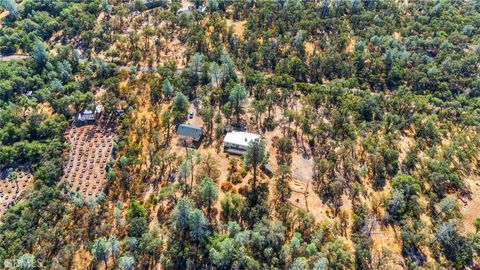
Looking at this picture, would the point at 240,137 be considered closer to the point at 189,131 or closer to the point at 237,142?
the point at 237,142

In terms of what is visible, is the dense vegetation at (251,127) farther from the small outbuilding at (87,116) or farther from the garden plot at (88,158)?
the small outbuilding at (87,116)

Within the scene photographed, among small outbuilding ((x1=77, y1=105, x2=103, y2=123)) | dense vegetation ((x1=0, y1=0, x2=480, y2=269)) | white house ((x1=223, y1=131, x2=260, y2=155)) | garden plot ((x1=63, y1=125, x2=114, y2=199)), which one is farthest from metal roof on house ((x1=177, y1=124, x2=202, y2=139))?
small outbuilding ((x1=77, y1=105, x2=103, y2=123))

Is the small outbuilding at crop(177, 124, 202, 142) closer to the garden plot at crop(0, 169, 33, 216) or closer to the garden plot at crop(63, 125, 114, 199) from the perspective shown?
the garden plot at crop(63, 125, 114, 199)

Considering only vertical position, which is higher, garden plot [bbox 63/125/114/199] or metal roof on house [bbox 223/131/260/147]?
metal roof on house [bbox 223/131/260/147]

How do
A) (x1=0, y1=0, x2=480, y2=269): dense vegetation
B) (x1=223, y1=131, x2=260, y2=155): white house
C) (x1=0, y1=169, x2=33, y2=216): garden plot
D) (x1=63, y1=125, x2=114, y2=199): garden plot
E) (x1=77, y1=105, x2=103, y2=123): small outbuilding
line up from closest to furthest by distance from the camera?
(x1=0, y1=0, x2=480, y2=269): dense vegetation → (x1=0, y1=169, x2=33, y2=216): garden plot → (x1=63, y1=125, x2=114, y2=199): garden plot → (x1=223, y1=131, x2=260, y2=155): white house → (x1=77, y1=105, x2=103, y2=123): small outbuilding

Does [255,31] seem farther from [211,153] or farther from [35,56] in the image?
[35,56]

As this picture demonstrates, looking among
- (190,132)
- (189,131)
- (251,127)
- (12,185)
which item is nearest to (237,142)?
(251,127)
